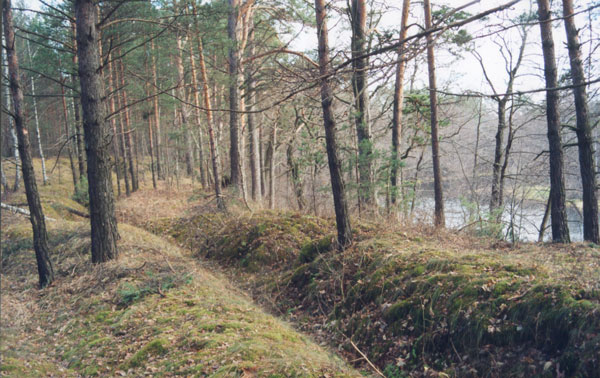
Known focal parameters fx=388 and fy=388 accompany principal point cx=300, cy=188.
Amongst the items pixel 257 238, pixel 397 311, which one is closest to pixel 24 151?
pixel 257 238

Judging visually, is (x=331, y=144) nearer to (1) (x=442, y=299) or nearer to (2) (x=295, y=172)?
(1) (x=442, y=299)

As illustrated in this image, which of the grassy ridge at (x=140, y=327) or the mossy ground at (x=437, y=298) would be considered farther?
the grassy ridge at (x=140, y=327)

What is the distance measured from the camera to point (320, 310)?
671 cm

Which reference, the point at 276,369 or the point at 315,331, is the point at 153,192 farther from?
the point at 276,369

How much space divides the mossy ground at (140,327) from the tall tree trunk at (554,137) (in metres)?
7.23

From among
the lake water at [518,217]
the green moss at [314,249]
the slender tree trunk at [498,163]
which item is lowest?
the lake water at [518,217]

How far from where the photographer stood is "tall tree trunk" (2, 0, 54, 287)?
23.2 feet

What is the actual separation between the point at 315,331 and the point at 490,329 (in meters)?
2.77

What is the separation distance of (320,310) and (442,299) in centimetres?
230

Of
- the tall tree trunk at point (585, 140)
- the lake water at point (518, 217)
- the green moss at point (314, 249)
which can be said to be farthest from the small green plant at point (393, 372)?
the tall tree trunk at point (585, 140)

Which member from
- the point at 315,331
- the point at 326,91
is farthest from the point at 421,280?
the point at 326,91

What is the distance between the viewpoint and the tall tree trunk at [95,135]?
23.8 ft

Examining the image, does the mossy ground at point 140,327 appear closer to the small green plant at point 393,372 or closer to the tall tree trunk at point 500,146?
the small green plant at point 393,372

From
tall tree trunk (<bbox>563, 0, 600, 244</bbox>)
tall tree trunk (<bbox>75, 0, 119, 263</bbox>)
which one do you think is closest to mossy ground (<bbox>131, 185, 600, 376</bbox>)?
tall tree trunk (<bbox>563, 0, 600, 244</bbox>)
